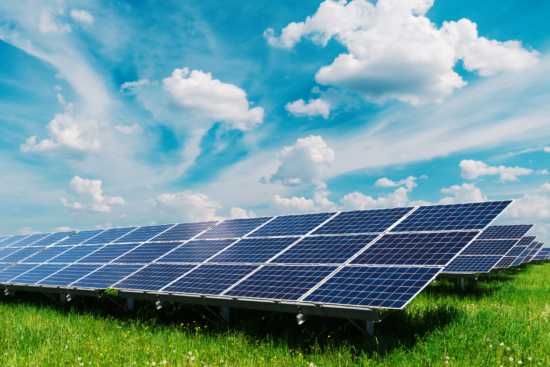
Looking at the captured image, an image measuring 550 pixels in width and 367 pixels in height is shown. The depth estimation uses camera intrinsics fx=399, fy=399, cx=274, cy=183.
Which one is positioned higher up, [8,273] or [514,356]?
[8,273]

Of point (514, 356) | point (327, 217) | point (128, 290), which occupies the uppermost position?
point (327, 217)

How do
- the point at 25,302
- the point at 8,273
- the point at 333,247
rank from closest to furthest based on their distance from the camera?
the point at 333,247 → the point at 25,302 → the point at 8,273

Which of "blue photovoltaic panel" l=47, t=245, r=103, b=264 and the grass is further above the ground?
"blue photovoltaic panel" l=47, t=245, r=103, b=264

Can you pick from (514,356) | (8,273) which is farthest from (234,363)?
(8,273)

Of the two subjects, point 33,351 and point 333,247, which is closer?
point 33,351

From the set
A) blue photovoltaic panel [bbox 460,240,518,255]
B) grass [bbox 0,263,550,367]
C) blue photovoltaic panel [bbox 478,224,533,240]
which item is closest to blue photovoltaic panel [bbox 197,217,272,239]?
grass [bbox 0,263,550,367]

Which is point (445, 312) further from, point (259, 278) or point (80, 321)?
point (80, 321)

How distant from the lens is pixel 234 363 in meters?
9.21

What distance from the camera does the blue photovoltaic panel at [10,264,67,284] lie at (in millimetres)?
17719

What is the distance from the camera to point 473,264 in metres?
23.7

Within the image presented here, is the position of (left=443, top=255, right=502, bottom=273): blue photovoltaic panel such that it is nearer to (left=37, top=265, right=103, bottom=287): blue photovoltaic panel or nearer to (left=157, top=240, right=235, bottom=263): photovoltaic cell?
(left=157, top=240, right=235, bottom=263): photovoltaic cell

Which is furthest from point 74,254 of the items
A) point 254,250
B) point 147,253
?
point 254,250

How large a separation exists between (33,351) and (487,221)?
1346cm

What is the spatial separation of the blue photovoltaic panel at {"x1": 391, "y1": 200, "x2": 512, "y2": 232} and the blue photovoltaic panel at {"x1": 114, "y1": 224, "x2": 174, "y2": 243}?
13228mm
